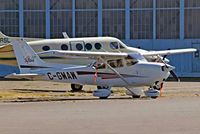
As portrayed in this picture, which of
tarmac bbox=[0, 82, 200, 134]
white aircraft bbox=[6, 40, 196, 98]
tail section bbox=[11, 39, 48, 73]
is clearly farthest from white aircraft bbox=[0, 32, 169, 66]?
tarmac bbox=[0, 82, 200, 134]

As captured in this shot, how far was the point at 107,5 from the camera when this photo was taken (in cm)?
5094

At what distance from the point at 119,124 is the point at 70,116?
2.55m

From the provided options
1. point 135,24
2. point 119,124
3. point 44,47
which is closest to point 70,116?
point 119,124

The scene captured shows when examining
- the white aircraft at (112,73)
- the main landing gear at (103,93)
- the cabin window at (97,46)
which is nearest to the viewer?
the main landing gear at (103,93)

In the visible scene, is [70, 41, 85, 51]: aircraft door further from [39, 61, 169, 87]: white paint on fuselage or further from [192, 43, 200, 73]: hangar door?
[192, 43, 200, 73]: hangar door

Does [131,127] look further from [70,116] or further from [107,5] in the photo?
[107,5]

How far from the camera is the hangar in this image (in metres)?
50.0

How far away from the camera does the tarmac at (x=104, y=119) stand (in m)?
13.8

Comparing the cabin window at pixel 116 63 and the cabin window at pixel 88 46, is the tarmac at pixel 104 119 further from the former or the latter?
the cabin window at pixel 88 46

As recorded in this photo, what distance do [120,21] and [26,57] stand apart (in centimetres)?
2116

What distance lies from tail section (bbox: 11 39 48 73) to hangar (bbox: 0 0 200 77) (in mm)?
20111

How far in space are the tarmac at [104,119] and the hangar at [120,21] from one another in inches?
1151

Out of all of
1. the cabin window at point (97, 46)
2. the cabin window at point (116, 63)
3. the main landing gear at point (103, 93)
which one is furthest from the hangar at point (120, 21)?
the main landing gear at point (103, 93)

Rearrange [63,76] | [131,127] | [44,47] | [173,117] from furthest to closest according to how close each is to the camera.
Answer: [44,47] → [63,76] → [173,117] → [131,127]
